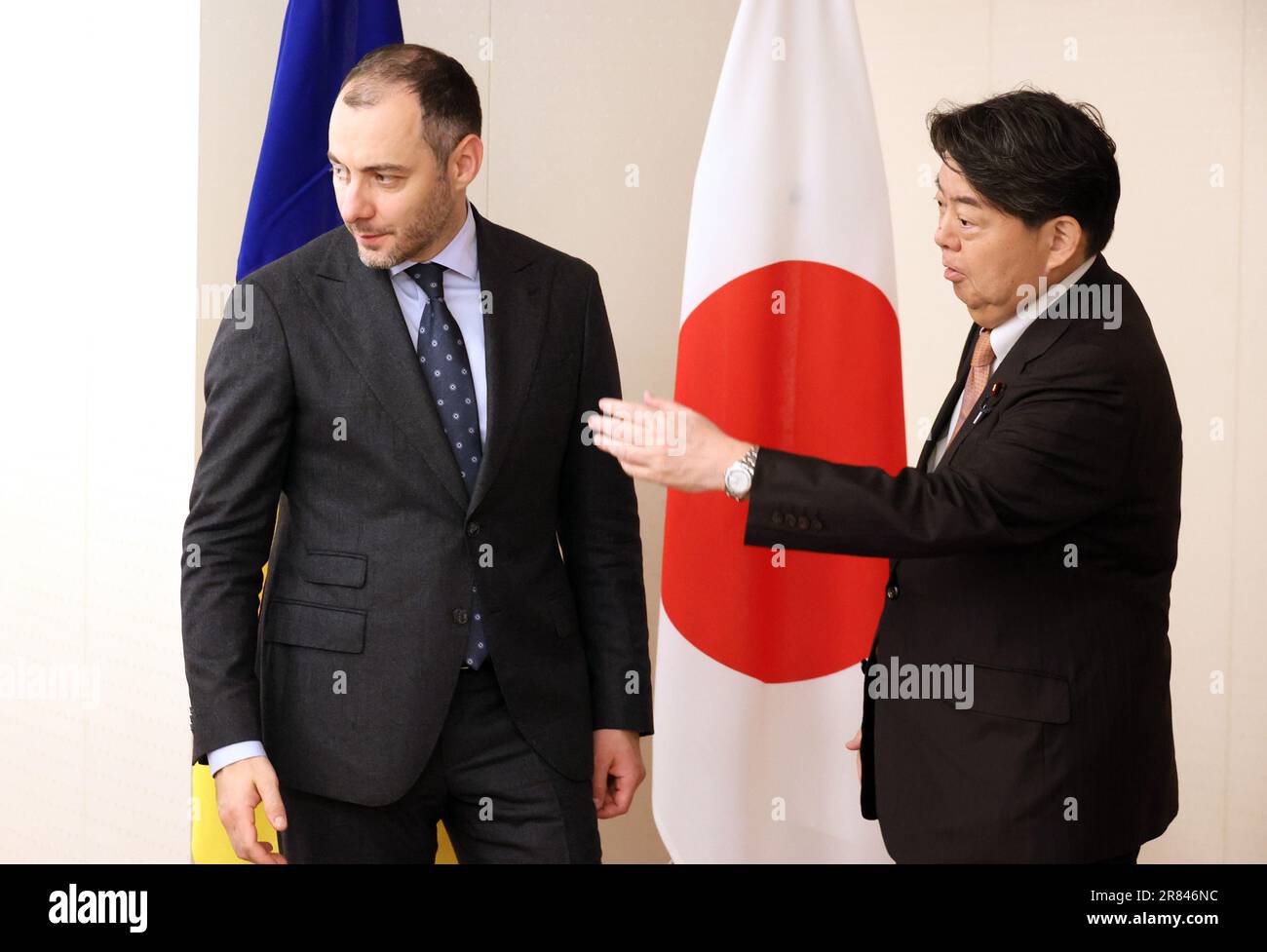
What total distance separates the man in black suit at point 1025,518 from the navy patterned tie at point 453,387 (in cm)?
29

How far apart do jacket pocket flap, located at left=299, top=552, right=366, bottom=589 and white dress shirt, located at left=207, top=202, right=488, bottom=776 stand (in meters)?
0.26

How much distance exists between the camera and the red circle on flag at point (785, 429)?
9.27 ft

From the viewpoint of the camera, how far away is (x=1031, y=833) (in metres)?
1.79

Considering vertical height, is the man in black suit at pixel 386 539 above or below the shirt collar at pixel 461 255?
below

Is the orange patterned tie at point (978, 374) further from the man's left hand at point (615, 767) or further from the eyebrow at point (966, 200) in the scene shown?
the man's left hand at point (615, 767)

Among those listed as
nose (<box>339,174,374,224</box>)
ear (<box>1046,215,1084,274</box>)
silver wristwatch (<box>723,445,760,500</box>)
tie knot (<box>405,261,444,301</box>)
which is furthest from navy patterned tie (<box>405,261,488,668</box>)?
ear (<box>1046,215,1084,274</box>)

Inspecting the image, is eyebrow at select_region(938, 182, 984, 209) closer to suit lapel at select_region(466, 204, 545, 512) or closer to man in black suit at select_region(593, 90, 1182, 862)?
man in black suit at select_region(593, 90, 1182, 862)

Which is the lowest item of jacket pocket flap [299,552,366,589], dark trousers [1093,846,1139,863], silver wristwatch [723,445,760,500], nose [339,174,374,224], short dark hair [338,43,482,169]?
dark trousers [1093,846,1139,863]

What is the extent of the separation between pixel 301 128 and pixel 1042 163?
5.28 ft

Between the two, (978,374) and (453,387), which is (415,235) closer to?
(453,387)

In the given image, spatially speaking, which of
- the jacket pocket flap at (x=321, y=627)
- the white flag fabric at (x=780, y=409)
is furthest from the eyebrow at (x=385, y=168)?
the white flag fabric at (x=780, y=409)

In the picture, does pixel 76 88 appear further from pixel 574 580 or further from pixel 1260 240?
pixel 1260 240

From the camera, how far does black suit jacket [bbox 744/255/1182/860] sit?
5.57 ft

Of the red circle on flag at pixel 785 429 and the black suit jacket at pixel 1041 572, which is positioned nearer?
the black suit jacket at pixel 1041 572
